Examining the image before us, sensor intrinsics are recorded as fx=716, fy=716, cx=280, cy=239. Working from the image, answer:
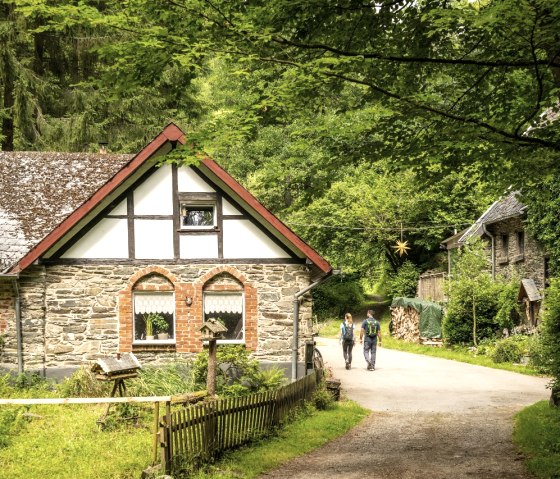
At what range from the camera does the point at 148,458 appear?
9.76 m

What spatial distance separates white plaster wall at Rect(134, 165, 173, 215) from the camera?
16.3 m

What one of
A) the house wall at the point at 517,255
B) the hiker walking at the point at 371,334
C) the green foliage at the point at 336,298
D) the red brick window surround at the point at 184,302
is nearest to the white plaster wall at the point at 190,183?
the red brick window surround at the point at 184,302

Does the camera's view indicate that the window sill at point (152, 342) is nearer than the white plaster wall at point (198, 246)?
Yes

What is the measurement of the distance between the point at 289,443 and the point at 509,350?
48.6ft

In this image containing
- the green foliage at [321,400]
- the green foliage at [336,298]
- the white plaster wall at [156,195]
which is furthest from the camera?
the green foliage at [336,298]

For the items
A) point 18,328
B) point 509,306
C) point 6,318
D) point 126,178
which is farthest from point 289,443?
point 509,306

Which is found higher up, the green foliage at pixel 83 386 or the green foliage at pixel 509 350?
the green foliage at pixel 83 386

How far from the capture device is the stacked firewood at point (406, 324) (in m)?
33.6

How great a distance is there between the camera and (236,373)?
14859mm

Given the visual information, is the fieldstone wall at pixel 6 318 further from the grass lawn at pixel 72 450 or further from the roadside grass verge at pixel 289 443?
the roadside grass verge at pixel 289 443

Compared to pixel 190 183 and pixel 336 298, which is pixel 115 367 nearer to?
pixel 190 183

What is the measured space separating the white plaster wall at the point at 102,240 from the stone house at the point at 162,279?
0.07ft

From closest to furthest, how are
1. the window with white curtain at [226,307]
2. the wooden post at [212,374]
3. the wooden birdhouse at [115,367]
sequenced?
the wooden birdhouse at [115,367] < the wooden post at [212,374] < the window with white curtain at [226,307]

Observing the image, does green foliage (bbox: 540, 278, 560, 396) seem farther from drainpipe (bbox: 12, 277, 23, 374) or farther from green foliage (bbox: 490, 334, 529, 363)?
drainpipe (bbox: 12, 277, 23, 374)
